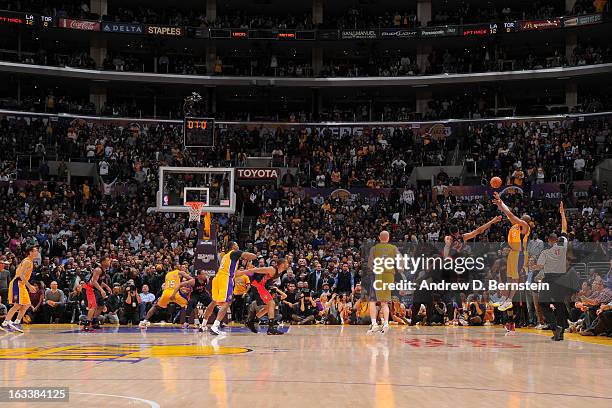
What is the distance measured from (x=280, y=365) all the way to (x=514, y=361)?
135 inches

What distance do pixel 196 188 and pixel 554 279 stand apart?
Result: 16.0 m

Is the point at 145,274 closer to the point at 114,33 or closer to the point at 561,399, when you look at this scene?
the point at 561,399

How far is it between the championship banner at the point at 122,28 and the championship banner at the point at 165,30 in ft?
1.63

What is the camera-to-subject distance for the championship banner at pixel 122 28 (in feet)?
152

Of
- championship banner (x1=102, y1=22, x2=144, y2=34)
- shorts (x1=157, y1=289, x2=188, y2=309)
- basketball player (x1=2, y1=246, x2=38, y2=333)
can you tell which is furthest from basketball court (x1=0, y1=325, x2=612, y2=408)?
championship banner (x1=102, y1=22, x2=144, y2=34)

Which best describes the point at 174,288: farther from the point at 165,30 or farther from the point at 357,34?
the point at 357,34

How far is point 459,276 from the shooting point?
22.4 meters

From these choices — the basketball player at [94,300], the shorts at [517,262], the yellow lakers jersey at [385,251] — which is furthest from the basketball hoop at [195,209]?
the shorts at [517,262]

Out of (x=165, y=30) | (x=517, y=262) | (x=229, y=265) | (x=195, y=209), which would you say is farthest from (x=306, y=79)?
(x=229, y=265)

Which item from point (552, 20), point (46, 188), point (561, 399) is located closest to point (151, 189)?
point (46, 188)

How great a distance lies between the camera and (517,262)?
18359 mm

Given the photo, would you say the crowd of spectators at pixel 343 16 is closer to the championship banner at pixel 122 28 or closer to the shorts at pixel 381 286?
the championship banner at pixel 122 28

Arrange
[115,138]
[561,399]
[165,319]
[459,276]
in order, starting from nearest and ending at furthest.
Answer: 1. [561,399]
2. [459,276]
3. [165,319]
4. [115,138]

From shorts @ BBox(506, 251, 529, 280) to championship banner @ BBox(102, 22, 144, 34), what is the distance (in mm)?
33264
